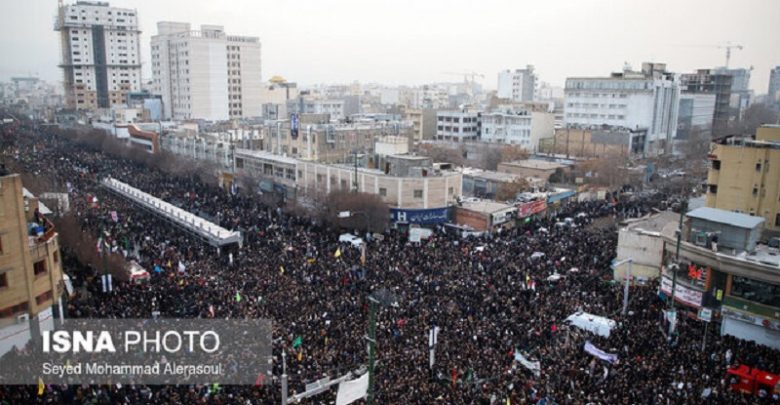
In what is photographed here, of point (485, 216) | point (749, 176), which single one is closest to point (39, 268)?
point (485, 216)

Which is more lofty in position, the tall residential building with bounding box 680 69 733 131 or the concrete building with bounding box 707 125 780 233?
the tall residential building with bounding box 680 69 733 131

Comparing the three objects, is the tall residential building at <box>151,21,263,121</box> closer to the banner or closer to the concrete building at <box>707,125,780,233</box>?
the concrete building at <box>707,125,780,233</box>

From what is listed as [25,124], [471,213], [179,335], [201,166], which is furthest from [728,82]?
[25,124]

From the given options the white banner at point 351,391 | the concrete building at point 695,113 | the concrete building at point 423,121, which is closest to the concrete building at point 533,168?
the concrete building at point 423,121

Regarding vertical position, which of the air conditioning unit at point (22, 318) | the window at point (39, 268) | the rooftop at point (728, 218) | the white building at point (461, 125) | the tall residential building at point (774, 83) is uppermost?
the tall residential building at point (774, 83)

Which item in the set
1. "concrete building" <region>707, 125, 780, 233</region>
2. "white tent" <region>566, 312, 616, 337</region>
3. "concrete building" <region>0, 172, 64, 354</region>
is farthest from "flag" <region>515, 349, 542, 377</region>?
"concrete building" <region>707, 125, 780, 233</region>

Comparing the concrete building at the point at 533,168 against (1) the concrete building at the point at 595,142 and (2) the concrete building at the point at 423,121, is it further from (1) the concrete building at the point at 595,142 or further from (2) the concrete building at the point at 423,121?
(2) the concrete building at the point at 423,121

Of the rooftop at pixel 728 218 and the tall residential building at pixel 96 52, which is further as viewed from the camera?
the tall residential building at pixel 96 52

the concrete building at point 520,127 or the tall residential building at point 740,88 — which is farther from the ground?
the tall residential building at point 740,88
